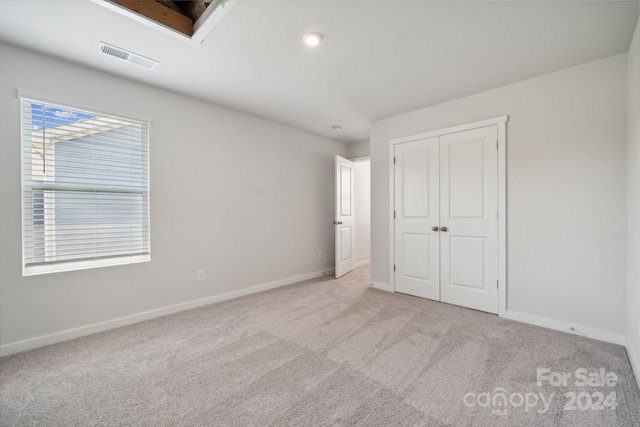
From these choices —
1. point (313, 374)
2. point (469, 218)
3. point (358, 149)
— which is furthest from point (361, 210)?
point (313, 374)

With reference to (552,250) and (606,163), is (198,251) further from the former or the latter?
(606,163)

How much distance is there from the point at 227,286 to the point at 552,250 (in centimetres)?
359

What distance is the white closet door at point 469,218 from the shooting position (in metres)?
2.88

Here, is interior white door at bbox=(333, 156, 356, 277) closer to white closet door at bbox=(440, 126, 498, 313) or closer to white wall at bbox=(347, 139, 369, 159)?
white wall at bbox=(347, 139, 369, 159)

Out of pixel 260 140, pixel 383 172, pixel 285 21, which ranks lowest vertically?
pixel 383 172

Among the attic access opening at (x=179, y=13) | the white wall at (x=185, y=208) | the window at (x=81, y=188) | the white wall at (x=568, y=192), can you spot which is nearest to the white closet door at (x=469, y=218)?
the white wall at (x=568, y=192)

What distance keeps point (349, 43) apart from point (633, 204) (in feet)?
8.03

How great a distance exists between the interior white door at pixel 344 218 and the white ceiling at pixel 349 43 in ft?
5.46

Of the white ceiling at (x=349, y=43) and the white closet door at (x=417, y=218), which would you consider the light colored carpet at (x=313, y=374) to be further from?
the white ceiling at (x=349, y=43)

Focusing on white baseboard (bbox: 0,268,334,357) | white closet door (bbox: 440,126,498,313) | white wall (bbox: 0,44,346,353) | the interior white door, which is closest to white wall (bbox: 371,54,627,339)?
white closet door (bbox: 440,126,498,313)

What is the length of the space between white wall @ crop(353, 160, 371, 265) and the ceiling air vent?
12.7ft

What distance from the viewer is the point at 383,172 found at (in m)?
3.80

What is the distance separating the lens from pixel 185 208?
121 inches

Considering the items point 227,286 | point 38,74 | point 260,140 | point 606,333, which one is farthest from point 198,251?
point 606,333
